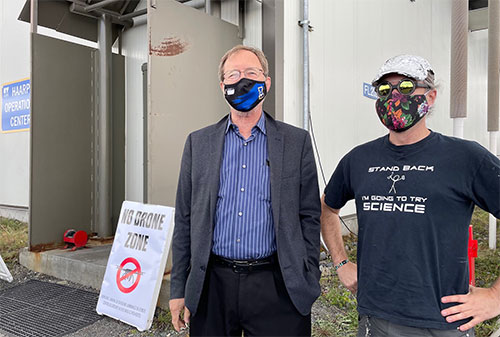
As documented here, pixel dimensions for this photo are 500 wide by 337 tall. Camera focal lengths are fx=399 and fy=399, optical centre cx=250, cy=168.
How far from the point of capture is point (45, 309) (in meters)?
3.84

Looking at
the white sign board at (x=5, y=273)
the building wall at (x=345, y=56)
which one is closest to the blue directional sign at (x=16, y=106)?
the white sign board at (x=5, y=273)

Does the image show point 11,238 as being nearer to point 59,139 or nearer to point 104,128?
point 59,139

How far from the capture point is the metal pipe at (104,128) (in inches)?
220

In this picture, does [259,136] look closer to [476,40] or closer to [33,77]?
[33,77]

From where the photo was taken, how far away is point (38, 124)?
16.7 feet

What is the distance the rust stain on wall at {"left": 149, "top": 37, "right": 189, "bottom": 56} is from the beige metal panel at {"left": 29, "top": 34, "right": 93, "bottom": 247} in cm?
221

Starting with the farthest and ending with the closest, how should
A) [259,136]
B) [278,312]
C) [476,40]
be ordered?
[476,40] < [259,136] < [278,312]

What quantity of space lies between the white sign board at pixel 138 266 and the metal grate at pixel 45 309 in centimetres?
26

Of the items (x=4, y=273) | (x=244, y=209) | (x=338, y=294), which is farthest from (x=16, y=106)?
(x=244, y=209)

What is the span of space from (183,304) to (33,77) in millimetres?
4316

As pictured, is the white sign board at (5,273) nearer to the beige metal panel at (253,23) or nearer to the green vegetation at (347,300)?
the green vegetation at (347,300)

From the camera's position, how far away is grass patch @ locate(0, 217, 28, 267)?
549cm

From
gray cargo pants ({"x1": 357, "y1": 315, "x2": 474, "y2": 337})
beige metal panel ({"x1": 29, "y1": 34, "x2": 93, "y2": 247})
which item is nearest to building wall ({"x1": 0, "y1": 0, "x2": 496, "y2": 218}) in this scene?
beige metal panel ({"x1": 29, "y1": 34, "x2": 93, "y2": 247})

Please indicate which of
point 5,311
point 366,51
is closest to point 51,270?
point 5,311
